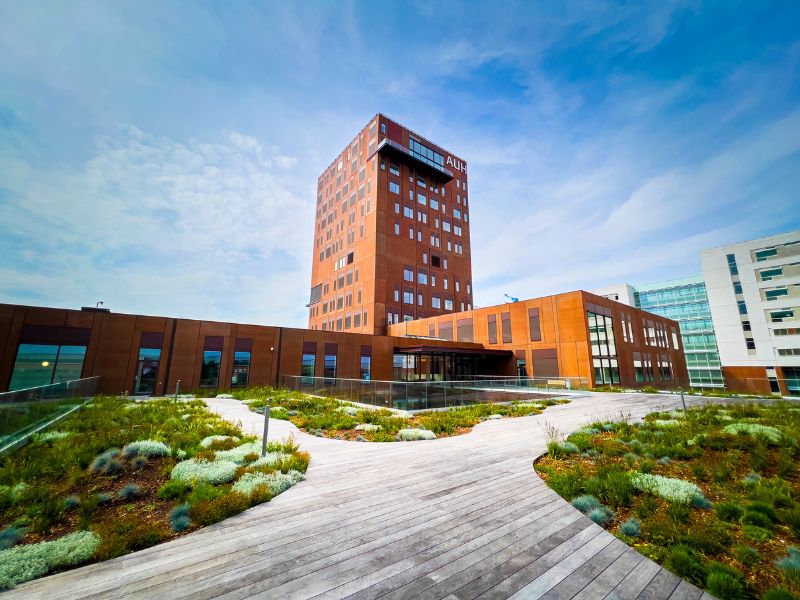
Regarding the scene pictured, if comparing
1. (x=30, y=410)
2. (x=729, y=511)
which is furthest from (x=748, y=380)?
(x=30, y=410)

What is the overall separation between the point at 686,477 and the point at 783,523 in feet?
6.10

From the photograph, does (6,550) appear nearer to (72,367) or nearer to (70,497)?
(70,497)

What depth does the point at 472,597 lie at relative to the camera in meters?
3.07

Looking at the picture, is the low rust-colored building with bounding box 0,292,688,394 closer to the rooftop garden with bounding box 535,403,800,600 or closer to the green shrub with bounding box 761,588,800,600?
the rooftop garden with bounding box 535,403,800,600

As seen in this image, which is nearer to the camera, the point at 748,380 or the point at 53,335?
the point at 53,335

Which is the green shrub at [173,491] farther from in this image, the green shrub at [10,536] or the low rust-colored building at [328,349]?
the low rust-colored building at [328,349]

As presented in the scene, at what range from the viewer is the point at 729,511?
492cm

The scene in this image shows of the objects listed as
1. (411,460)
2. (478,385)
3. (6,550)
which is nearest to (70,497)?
(6,550)

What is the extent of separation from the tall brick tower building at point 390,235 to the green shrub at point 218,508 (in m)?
41.1

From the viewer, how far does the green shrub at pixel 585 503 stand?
16.7 ft

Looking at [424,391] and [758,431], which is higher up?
[424,391]

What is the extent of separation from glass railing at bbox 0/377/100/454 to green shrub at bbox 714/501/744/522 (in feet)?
43.0

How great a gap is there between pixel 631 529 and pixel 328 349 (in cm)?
3098

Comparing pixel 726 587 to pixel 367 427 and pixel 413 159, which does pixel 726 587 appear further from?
pixel 413 159
